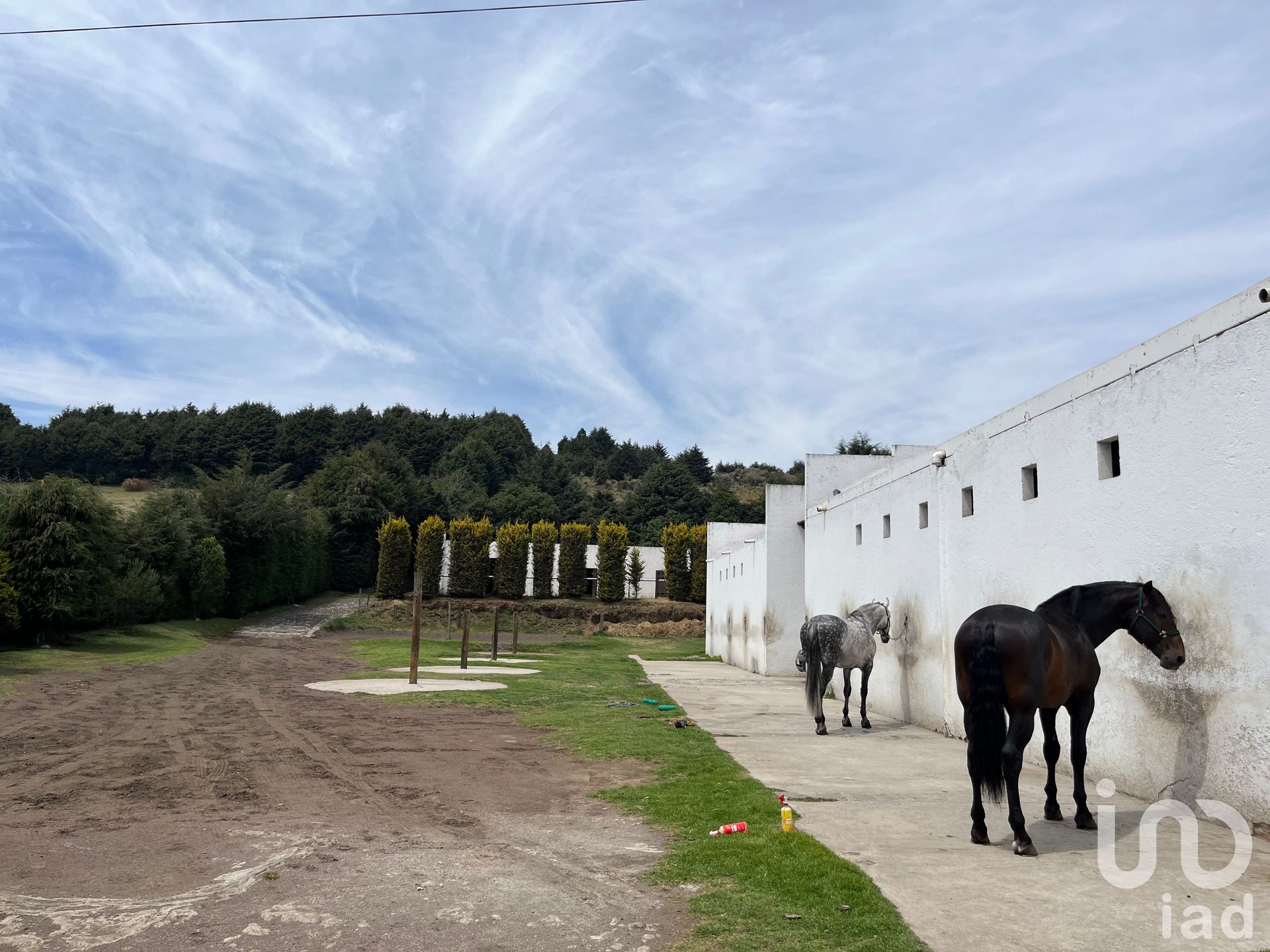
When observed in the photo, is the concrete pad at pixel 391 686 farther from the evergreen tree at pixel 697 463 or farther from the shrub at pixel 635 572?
the evergreen tree at pixel 697 463

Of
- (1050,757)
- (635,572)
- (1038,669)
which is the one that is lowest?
(1050,757)

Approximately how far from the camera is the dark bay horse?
559cm

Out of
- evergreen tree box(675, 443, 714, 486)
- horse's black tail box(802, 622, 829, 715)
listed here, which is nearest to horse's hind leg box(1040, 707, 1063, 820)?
horse's black tail box(802, 622, 829, 715)

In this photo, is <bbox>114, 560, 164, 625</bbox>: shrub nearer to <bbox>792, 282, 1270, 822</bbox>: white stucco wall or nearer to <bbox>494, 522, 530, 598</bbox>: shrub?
<bbox>494, 522, 530, 598</bbox>: shrub

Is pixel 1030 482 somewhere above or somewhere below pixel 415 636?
above

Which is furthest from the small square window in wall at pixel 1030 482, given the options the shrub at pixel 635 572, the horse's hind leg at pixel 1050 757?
the shrub at pixel 635 572

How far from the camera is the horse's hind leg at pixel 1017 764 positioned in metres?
5.43

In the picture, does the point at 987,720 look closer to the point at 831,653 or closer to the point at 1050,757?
the point at 1050,757

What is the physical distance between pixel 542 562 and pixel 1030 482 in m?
47.7

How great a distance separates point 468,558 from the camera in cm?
5456

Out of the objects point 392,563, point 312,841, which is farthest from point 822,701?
point 392,563

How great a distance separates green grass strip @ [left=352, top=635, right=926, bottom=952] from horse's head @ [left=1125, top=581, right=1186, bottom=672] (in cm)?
315

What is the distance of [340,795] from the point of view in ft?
24.4

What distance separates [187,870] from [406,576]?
50725mm
